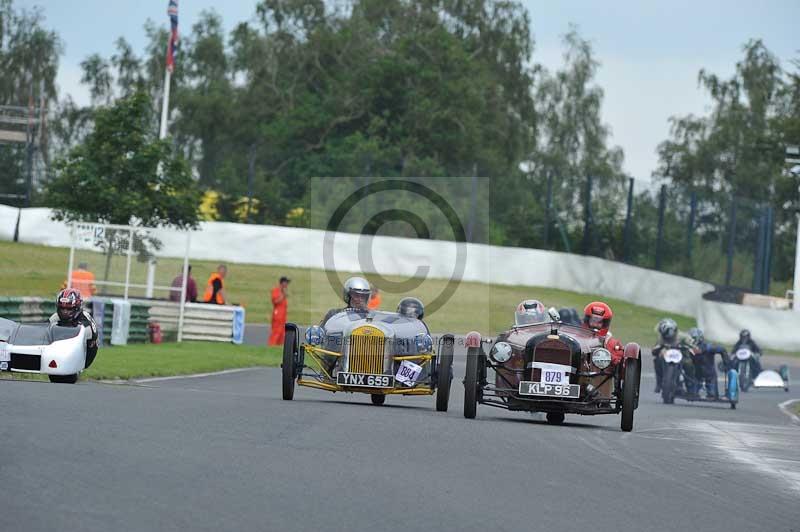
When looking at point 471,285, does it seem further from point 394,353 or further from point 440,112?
point 394,353

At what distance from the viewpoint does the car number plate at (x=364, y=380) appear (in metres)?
15.7

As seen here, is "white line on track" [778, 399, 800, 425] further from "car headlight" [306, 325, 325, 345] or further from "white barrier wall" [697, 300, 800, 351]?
"white barrier wall" [697, 300, 800, 351]

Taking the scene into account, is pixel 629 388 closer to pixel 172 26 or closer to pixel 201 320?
pixel 201 320

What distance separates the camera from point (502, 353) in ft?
49.5

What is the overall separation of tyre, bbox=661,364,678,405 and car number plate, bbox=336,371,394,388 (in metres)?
8.78

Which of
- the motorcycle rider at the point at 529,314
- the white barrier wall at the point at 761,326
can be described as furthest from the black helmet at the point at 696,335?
the white barrier wall at the point at 761,326

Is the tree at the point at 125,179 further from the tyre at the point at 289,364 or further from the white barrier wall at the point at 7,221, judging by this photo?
the tyre at the point at 289,364

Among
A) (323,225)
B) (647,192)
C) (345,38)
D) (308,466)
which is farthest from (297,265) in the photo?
(308,466)

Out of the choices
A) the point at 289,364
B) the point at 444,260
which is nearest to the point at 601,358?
the point at 289,364

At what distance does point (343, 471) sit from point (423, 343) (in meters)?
6.79

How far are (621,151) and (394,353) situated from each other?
232 feet

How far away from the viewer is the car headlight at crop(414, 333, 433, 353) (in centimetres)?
Answer: 1617

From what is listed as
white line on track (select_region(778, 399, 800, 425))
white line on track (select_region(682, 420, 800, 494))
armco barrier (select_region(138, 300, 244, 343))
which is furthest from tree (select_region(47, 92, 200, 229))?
white line on track (select_region(682, 420, 800, 494))

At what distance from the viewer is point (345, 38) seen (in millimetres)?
76875
